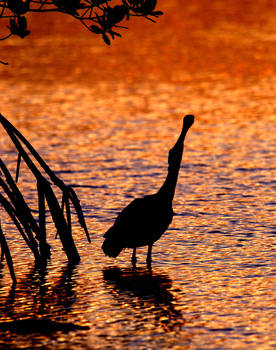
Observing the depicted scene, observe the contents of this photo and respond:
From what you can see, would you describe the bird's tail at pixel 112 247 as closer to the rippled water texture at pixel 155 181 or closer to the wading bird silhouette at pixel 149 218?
the wading bird silhouette at pixel 149 218

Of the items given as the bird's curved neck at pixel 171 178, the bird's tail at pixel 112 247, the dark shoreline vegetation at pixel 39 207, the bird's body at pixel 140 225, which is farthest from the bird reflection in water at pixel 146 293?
the bird's curved neck at pixel 171 178

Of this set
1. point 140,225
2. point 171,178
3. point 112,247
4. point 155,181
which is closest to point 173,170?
point 171,178

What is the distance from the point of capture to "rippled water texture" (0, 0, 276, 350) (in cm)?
1076

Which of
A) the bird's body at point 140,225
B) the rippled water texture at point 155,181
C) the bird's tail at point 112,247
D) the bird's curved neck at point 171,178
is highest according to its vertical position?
the bird's curved neck at point 171,178

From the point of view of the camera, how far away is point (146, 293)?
11906mm

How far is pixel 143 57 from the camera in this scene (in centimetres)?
3938

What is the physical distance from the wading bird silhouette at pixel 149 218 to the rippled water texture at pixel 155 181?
406 mm

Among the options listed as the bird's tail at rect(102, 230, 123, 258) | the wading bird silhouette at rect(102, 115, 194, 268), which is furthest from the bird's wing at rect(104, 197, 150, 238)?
the bird's tail at rect(102, 230, 123, 258)

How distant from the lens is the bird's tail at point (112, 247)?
12719mm

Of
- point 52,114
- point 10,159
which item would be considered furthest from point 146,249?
point 52,114

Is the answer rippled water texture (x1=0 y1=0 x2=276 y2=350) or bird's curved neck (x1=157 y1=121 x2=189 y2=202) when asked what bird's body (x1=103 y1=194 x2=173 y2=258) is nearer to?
bird's curved neck (x1=157 y1=121 x2=189 y2=202)

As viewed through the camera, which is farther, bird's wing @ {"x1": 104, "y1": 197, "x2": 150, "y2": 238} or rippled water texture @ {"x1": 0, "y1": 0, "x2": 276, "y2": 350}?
bird's wing @ {"x1": 104, "y1": 197, "x2": 150, "y2": 238}

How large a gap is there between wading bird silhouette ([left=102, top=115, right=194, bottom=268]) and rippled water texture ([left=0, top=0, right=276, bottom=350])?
1.33ft

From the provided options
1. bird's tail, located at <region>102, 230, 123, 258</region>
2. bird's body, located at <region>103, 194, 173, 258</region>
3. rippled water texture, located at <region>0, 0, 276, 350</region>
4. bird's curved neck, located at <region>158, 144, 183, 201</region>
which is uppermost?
bird's curved neck, located at <region>158, 144, 183, 201</region>
